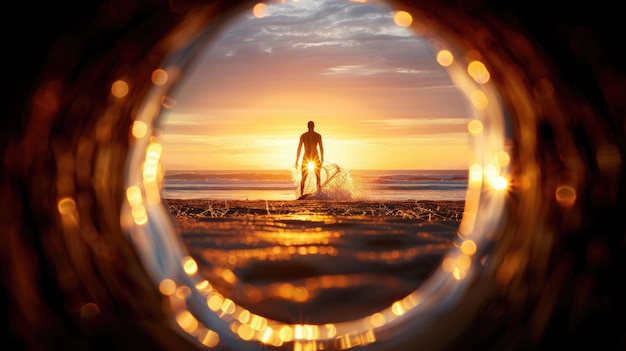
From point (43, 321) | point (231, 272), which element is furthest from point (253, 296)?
point (43, 321)

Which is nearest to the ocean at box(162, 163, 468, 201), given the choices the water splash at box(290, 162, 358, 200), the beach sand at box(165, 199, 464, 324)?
the water splash at box(290, 162, 358, 200)

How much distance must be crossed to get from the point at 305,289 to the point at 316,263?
757 mm

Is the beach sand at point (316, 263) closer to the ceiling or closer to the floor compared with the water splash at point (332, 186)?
closer to the floor

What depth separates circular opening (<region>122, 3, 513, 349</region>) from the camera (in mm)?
3488

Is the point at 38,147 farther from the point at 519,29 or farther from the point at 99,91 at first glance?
the point at 519,29

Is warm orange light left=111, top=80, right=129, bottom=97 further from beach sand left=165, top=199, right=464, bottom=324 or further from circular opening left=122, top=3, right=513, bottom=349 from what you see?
beach sand left=165, top=199, right=464, bottom=324

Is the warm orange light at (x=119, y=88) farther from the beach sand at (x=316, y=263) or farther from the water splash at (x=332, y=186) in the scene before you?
the water splash at (x=332, y=186)

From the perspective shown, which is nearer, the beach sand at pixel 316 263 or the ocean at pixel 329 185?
the beach sand at pixel 316 263

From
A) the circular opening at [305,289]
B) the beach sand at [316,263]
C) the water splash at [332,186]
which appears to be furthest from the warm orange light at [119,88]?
the water splash at [332,186]

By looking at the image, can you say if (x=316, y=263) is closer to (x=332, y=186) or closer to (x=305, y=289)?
(x=305, y=289)

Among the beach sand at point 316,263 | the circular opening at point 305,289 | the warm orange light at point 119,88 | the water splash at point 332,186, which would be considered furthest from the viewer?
the water splash at point 332,186

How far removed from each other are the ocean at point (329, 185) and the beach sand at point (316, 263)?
846cm

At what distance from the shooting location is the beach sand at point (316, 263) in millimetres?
4035

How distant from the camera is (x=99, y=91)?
2.93 meters
